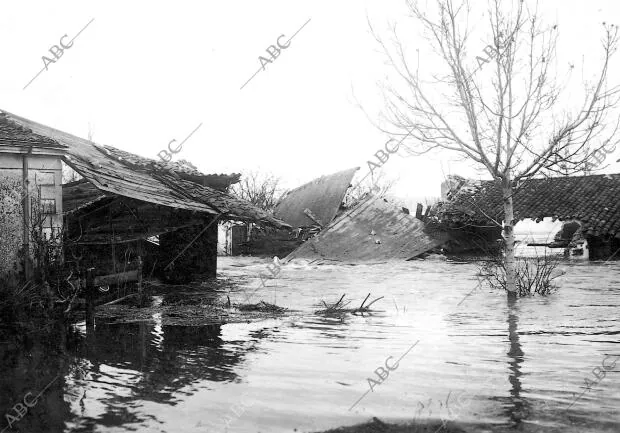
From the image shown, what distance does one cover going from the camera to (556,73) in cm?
1177

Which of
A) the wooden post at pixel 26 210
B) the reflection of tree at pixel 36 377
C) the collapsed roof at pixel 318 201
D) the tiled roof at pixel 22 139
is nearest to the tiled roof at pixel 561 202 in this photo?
the collapsed roof at pixel 318 201

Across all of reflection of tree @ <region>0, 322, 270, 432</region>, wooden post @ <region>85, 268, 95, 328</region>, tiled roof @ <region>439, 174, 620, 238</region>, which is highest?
tiled roof @ <region>439, 174, 620, 238</region>

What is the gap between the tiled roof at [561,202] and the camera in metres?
22.6

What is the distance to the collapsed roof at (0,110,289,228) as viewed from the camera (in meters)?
9.91

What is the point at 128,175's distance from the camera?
13359mm

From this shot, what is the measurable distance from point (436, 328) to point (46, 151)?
281 inches

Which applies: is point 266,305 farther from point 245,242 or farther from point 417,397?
point 245,242

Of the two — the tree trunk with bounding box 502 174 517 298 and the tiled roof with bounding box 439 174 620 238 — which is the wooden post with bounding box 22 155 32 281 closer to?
the tree trunk with bounding box 502 174 517 298

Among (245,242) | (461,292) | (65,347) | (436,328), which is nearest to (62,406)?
(65,347)

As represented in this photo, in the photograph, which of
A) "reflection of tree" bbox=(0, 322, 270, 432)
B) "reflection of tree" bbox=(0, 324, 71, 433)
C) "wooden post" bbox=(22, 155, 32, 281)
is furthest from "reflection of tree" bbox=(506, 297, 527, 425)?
"wooden post" bbox=(22, 155, 32, 281)

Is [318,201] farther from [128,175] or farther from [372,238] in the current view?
[128,175]

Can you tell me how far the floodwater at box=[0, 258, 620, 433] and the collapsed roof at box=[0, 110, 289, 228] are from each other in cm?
335

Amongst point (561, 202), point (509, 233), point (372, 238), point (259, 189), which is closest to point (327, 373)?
point (509, 233)

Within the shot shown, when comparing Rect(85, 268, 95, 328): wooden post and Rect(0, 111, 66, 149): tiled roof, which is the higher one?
Rect(0, 111, 66, 149): tiled roof
